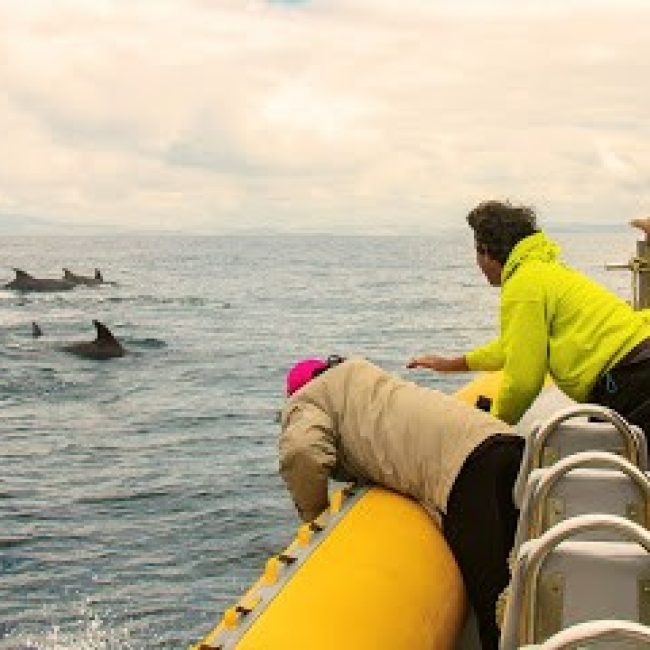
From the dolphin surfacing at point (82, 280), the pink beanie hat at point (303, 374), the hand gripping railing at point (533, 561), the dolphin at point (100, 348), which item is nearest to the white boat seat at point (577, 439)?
the pink beanie hat at point (303, 374)

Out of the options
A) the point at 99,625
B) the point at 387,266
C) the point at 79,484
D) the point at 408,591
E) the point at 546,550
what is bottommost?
the point at 387,266

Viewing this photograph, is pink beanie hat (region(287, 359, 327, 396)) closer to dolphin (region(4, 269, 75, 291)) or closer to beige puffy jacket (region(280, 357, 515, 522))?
beige puffy jacket (region(280, 357, 515, 522))

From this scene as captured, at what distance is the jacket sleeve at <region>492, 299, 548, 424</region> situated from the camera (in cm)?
562

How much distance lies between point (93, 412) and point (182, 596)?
13.8 m

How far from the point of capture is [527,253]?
224 inches

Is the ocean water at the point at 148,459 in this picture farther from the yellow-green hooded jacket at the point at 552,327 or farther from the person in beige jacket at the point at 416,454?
the yellow-green hooded jacket at the point at 552,327

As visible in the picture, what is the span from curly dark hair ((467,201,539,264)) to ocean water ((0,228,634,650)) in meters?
5.92

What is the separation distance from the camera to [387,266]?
130m

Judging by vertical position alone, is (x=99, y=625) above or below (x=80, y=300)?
above

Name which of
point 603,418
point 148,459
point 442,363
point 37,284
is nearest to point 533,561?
point 603,418

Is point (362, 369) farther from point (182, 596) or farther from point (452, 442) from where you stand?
point (182, 596)

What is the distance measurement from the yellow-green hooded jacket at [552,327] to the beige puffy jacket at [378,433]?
14.8 inches

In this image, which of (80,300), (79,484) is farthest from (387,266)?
(79,484)

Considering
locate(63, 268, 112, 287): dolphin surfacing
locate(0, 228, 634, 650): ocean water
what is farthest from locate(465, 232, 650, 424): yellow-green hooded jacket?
locate(63, 268, 112, 287): dolphin surfacing
